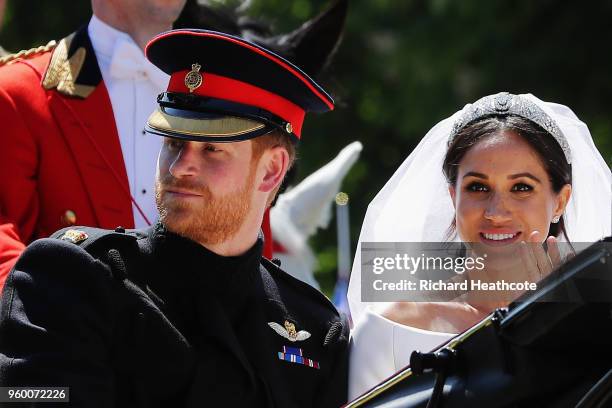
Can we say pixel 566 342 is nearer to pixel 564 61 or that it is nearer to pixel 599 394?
pixel 599 394

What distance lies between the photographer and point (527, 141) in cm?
335

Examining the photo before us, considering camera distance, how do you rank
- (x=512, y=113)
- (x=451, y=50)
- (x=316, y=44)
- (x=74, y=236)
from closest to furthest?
(x=74, y=236)
(x=512, y=113)
(x=316, y=44)
(x=451, y=50)

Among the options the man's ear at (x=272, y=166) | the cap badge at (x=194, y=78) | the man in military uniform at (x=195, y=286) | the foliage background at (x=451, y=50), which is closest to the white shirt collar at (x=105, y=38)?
the man in military uniform at (x=195, y=286)

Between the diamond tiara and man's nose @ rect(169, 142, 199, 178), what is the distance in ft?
2.50

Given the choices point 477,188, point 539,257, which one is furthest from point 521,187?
point 539,257

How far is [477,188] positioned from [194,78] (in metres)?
0.73

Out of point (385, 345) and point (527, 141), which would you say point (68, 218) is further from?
point (527, 141)

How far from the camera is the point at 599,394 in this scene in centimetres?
220

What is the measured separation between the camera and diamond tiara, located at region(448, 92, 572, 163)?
11.2ft

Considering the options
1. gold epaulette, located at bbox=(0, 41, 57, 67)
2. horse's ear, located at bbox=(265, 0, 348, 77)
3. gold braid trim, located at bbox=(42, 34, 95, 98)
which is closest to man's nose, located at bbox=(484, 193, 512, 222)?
gold braid trim, located at bbox=(42, 34, 95, 98)

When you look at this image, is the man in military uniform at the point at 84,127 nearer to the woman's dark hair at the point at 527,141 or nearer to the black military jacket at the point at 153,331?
the black military jacket at the point at 153,331

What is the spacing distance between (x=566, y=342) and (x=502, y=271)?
0.67 m

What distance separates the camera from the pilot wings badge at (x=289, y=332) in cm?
321

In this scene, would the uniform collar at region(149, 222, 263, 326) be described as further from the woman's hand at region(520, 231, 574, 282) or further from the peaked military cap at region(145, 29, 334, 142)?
the woman's hand at region(520, 231, 574, 282)
